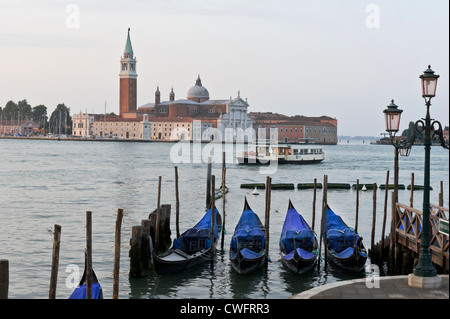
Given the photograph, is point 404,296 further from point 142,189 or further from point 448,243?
point 142,189

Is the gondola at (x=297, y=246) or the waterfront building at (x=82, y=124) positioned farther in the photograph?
the waterfront building at (x=82, y=124)

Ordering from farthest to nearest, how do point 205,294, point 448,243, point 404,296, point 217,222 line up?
point 217,222, point 205,294, point 448,243, point 404,296

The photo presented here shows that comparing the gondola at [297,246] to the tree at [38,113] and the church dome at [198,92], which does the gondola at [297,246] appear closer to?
the church dome at [198,92]

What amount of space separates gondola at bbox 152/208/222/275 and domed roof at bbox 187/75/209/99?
9530cm

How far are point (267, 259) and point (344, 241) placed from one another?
1387 millimetres

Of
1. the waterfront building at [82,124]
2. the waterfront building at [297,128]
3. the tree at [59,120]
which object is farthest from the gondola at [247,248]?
the tree at [59,120]

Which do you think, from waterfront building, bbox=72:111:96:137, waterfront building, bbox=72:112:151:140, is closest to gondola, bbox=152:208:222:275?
waterfront building, bbox=72:112:151:140

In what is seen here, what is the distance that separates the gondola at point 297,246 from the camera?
428 inches

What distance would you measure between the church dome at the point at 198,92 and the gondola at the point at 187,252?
9527 centimetres

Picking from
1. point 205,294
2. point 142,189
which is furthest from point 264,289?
point 142,189

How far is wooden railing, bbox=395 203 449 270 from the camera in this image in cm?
832

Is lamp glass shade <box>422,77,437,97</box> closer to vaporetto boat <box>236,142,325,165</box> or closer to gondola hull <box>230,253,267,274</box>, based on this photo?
gondola hull <box>230,253,267,274</box>

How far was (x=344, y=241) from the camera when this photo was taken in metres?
11.6

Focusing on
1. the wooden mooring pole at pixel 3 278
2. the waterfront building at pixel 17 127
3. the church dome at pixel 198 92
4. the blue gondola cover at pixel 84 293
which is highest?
the church dome at pixel 198 92
